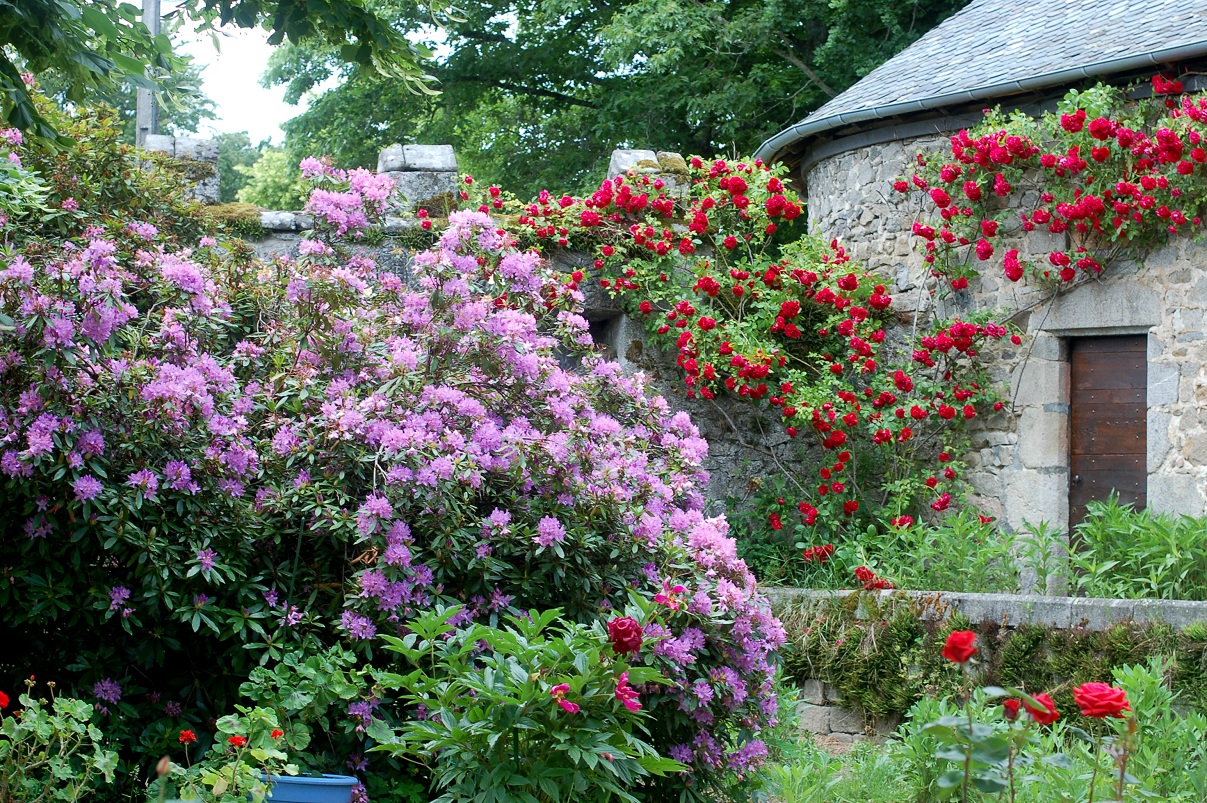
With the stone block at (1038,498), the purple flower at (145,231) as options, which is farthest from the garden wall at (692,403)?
the purple flower at (145,231)

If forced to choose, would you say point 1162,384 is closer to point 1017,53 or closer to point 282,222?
point 1017,53

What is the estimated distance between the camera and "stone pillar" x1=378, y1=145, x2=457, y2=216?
22.4 ft

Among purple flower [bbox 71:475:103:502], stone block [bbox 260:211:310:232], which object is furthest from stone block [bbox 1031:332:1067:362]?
purple flower [bbox 71:475:103:502]

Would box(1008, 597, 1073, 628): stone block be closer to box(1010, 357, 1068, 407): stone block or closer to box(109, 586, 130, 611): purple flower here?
box(1010, 357, 1068, 407): stone block

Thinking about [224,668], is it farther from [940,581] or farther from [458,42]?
[458,42]

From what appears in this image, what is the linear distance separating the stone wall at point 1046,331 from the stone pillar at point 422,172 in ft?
11.2

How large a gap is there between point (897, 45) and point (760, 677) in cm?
1034

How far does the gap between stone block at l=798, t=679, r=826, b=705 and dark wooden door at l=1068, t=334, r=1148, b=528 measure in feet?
7.94

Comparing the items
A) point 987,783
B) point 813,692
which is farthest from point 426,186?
point 987,783

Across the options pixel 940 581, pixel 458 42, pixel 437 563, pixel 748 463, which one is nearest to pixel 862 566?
pixel 940 581

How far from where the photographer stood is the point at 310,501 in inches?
140

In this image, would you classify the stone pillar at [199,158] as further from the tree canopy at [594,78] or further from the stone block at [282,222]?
the tree canopy at [594,78]

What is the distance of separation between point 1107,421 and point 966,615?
7.59 feet

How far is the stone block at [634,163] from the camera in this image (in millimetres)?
7930
